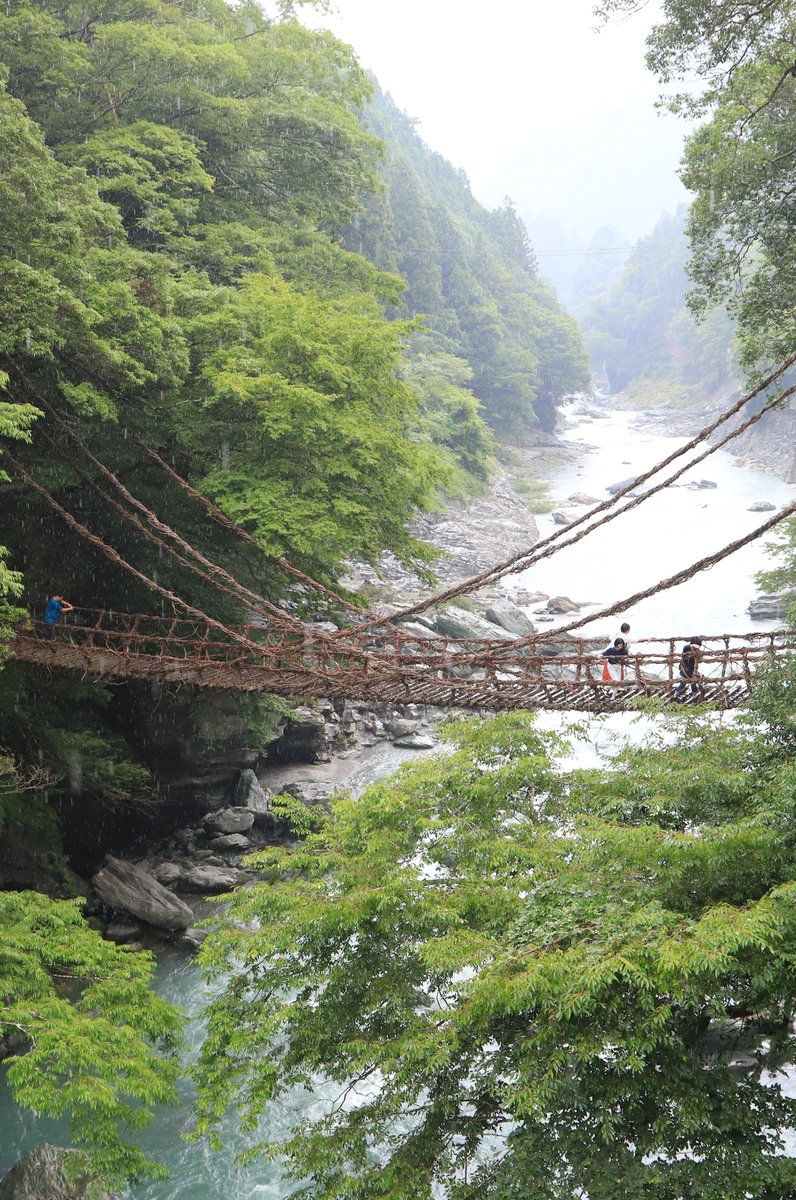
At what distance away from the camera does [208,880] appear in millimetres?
9180

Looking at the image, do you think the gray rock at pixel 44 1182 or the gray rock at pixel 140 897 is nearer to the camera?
the gray rock at pixel 44 1182

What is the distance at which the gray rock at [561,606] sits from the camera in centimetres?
1919

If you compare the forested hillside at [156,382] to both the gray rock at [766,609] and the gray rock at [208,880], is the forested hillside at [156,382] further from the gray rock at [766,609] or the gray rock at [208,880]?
the gray rock at [766,609]

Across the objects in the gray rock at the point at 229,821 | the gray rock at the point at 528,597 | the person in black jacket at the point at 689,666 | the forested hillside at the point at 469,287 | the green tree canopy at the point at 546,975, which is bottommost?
the gray rock at the point at 229,821

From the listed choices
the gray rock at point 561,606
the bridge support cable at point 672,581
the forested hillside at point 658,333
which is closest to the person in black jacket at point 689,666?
the bridge support cable at point 672,581

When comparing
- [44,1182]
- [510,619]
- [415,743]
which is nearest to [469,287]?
[510,619]

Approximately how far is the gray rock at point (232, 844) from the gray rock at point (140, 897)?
127 cm

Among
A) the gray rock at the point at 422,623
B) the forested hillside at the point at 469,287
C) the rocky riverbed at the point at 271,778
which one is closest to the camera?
the rocky riverbed at the point at 271,778

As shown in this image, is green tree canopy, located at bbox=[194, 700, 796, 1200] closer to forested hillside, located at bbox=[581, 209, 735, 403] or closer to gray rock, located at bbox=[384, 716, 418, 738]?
gray rock, located at bbox=[384, 716, 418, 738]

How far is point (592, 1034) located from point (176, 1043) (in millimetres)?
3005

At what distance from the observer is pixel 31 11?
9797mm

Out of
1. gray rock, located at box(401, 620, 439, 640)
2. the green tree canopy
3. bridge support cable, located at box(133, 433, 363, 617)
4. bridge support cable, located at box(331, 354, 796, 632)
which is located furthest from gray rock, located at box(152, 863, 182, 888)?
gray rock, located at box(401, 620, 439, 640)

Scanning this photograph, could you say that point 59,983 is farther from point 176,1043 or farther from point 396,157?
point 396,157

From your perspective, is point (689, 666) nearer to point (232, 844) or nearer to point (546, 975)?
point (546, 975)
